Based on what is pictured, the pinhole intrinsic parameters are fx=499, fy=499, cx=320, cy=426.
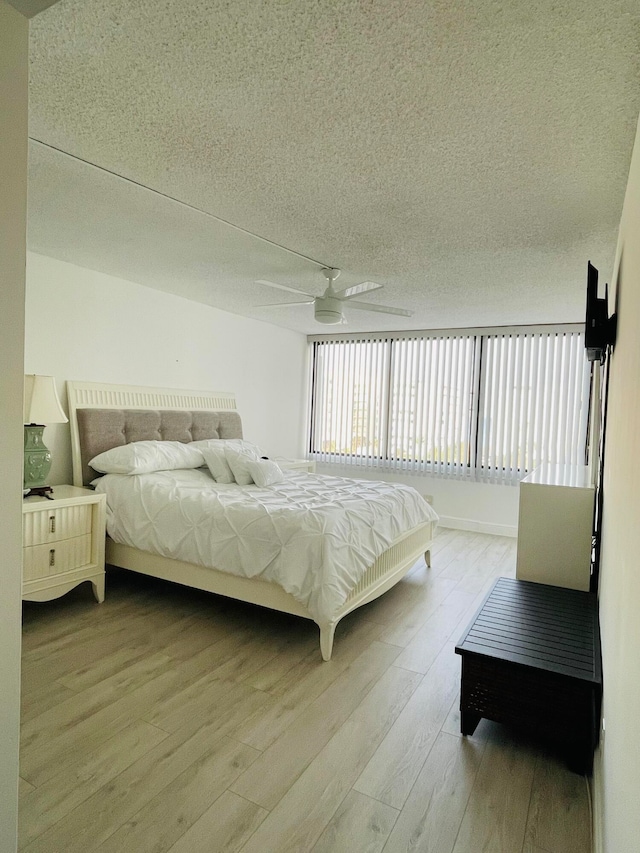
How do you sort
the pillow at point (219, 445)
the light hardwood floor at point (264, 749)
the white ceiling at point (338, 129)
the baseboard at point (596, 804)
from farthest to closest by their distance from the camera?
the pillow at point (219, 445) < the light hardwood floor at point (264, 749) < the baseboard at point (596, 804) < the white ceiling at point (338, 129)

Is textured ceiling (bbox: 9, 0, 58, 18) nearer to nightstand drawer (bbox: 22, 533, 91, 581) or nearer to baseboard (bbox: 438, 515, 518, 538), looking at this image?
nightstand drawer (bbox: 22, 533, 91, 581)

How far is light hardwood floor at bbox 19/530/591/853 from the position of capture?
161 centimetres

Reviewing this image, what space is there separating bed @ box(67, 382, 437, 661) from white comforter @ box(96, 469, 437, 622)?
0.07ft

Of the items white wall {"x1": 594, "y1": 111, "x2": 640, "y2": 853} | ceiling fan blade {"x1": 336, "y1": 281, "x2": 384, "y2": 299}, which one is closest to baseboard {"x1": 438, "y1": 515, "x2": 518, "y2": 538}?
ceiling fan blade {"x1": 336, "y1": 281, "x2": 384, "y2": 299}

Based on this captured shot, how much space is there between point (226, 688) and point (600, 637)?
172 cm

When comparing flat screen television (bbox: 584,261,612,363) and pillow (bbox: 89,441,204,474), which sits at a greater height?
flat screen television (bbox: 584,261,612,363)

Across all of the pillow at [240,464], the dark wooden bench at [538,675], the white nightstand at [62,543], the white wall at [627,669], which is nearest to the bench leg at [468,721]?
the dark wooden bench at [538,675]

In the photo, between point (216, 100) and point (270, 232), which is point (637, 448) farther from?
point (270, 232)

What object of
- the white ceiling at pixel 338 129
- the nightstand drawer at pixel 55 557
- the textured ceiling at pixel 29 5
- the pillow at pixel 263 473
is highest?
the white ceiling at pixel 338 129

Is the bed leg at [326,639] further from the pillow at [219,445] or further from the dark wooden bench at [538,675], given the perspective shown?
the pillow at [219,445]

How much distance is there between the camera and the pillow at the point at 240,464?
4.04 m

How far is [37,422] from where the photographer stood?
330 centimetres

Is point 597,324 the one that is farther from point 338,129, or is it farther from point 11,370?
point 11,370

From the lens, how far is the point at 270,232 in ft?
9.71
